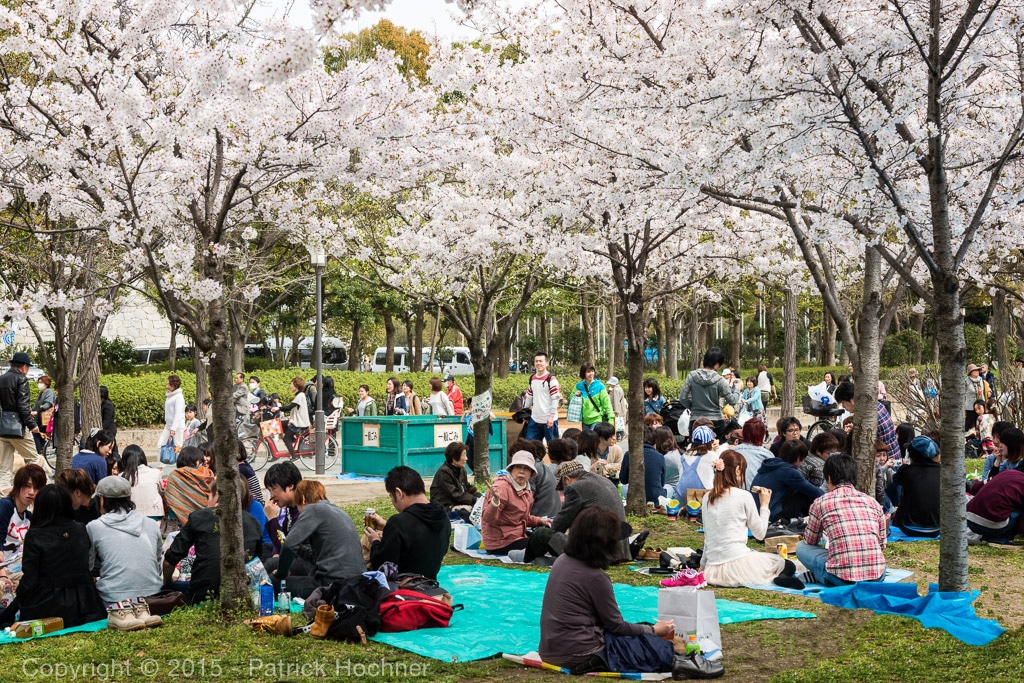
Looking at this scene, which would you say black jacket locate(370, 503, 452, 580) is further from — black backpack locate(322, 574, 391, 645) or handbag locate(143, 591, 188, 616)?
handbag locate(143, 591, 188, 616)

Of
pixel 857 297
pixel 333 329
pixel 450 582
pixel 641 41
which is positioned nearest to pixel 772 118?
pixel 641 41

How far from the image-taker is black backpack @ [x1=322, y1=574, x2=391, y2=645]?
7.08 meters

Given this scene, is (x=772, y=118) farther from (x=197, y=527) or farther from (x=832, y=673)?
(x=197, y=527)

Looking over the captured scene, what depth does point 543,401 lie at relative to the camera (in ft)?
50.2

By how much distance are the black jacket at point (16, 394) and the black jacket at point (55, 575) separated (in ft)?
23.7

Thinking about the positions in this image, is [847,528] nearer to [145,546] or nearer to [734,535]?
[734,535]

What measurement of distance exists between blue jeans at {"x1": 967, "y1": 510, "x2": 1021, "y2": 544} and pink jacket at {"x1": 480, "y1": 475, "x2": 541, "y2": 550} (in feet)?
14.3

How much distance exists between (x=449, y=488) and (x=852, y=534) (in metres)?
4.56

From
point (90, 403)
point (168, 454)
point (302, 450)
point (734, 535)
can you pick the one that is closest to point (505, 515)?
point (734, 535)

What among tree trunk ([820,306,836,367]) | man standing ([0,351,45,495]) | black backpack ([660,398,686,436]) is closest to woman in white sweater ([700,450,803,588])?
black backpack ([660,398,686,436])

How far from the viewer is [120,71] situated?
7.83 meters

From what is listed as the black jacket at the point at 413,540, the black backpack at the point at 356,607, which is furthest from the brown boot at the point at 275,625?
the black jacket at the point at 413,540

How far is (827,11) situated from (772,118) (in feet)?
3.38

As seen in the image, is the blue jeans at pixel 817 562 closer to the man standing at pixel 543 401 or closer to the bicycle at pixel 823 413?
the man standing at pixel 543 401
